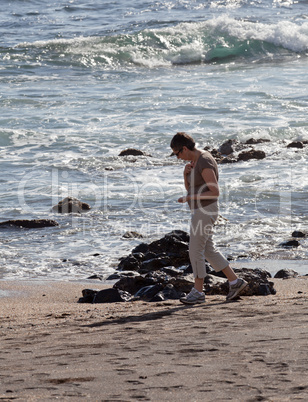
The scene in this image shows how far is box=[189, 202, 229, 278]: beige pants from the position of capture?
240 inches

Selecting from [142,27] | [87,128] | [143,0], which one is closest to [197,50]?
[142,27]

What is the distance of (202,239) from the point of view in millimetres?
6203

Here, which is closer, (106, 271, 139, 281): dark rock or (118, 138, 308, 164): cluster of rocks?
(106, 271, 139, 281): dark rock

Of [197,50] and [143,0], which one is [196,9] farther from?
[197,50]

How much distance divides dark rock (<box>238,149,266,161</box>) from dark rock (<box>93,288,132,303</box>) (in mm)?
9218

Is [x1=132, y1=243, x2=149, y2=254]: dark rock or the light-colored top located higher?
the light-colored top

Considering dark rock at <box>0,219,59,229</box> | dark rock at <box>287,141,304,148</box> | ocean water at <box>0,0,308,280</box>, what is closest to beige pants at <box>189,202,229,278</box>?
ocean water at <box>0,0,308,280</box>

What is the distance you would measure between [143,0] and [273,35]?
451 inches

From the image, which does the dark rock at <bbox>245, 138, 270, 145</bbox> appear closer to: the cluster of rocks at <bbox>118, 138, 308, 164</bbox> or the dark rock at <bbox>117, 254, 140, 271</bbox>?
the cluster of rocks at <bbox>118, 138, 308, 164</bbox>

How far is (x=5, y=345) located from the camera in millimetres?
5004

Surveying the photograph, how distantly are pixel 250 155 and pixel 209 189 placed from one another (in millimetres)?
10102

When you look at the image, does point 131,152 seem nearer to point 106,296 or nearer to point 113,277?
point 113,277

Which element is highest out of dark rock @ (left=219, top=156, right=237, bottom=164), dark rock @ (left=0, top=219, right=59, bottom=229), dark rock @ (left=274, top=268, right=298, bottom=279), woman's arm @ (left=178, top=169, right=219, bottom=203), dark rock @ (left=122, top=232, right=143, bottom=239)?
woman's arm @ (left=178, top=169, right=219, bottom=203)

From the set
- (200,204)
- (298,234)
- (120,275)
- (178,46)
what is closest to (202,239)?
(200,204)
